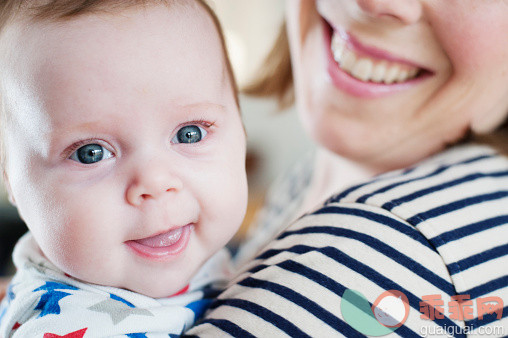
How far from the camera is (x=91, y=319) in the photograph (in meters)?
0.67

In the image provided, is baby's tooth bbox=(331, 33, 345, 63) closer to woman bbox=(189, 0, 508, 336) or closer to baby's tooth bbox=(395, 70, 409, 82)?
woman bbox=(189, 0, 508, 336)

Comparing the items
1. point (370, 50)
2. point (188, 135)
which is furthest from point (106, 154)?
point (370, 50)

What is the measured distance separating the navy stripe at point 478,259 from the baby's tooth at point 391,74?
1.49 feet

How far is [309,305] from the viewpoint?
26.3 inches

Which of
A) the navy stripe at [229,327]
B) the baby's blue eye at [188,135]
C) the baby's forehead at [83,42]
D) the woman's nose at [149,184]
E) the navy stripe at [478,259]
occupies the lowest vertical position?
the navy stripe at [229,327]

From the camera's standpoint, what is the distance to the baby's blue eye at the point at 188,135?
2.41 ft

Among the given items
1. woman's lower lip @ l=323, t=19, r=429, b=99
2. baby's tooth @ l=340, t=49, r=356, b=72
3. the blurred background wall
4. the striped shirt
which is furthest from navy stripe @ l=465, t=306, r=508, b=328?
the blurred background wall

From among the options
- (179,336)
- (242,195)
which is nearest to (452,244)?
(242,195)

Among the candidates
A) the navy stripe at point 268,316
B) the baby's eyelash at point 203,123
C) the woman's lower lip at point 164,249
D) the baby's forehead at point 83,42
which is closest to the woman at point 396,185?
the navy stripe at point 268,316

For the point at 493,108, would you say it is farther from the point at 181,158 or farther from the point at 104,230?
the point at 104,230

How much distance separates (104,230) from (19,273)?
0.84 feet

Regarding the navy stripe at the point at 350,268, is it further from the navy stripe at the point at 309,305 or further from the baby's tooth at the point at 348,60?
the baby's tooth at the point at 348,60

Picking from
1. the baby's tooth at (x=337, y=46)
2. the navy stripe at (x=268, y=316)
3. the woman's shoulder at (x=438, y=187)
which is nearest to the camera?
the navy stripe at (x=268, y=316)

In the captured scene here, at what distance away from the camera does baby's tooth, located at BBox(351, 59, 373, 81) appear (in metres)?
1.09
